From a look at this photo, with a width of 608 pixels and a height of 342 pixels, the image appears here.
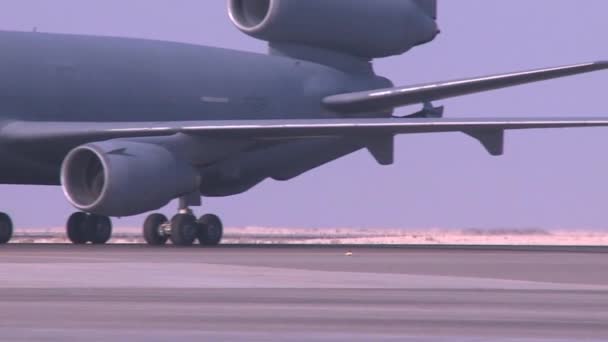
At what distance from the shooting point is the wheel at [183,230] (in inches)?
1065

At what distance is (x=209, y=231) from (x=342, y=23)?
7.65m

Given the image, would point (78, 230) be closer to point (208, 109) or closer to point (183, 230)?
point (183, 230)

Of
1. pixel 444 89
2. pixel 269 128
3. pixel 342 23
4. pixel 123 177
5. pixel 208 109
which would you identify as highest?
pixel 342 23

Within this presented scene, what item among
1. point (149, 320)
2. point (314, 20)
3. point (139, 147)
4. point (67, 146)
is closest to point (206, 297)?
point (149, 320)

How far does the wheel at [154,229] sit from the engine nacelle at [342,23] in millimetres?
6059

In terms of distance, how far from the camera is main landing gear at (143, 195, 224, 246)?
27.1 m

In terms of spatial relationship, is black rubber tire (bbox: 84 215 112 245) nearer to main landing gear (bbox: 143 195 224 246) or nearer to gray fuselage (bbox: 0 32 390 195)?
gray fuselage (bbox: 0 32 390 195)

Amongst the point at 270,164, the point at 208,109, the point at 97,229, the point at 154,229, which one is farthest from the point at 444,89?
the point at 97,229

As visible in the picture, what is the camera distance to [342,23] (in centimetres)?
3369

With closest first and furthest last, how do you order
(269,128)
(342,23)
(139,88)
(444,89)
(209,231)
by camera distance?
(269,128), (209,231), (139,88), (444,89), (342,23)

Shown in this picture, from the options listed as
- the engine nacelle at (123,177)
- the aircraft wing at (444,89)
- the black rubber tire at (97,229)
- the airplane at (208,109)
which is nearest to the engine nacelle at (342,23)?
the airplane at (208,109)

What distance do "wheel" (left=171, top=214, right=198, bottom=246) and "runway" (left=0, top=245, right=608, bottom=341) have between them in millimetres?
7067

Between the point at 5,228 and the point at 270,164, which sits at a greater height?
the point at 270,164

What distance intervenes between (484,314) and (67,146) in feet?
58.4
